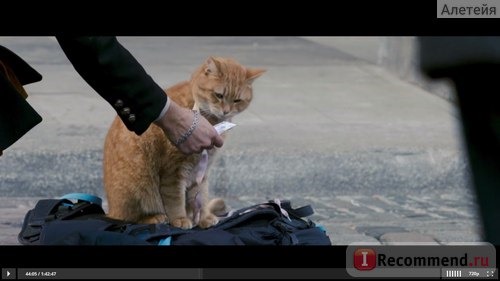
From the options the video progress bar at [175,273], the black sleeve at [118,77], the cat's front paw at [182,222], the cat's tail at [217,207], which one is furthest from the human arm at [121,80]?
the cat's tail at [217,207]

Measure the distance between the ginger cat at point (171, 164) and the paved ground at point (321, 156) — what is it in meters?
0.78

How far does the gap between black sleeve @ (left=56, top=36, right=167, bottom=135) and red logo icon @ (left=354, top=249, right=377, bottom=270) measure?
84 centimetres

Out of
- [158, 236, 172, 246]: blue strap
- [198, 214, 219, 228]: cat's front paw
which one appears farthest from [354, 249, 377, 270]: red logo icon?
[198, 214, 219, 228]: cat's front paw

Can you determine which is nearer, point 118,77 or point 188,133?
point 118,77

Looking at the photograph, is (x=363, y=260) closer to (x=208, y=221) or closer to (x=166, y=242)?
(x=166, y=242)

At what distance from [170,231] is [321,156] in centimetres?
327

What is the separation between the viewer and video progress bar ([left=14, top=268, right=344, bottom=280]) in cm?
338

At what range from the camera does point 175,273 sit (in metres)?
3.41

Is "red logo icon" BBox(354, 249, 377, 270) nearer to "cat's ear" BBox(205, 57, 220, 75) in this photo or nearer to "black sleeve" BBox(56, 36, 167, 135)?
"black sleeve" BBox(56, 36, 167, 135)

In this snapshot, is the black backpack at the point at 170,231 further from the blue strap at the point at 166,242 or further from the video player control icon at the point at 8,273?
the video player control icon at the point at 8,273

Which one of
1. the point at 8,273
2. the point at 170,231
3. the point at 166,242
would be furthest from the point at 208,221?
the point at 8,273

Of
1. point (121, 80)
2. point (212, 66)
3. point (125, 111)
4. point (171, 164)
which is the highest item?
point (121, 80)

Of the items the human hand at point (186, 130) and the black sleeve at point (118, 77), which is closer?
the black sleeve at point (118, 77)

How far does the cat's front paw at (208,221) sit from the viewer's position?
15.4 feet
